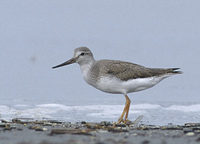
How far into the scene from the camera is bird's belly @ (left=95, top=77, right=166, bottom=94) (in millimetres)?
10790

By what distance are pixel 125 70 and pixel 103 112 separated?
1.69 m

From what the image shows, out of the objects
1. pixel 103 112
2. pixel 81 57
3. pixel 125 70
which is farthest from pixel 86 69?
pixel 103 112

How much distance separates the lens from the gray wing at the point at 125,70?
11000mm

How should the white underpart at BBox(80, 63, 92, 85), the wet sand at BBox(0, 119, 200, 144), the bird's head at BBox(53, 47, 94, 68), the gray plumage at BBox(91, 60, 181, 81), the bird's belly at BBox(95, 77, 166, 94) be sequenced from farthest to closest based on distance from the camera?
the bird's head at BBox(53, 47, 94, 68) < the white underpart at BBox(80, 63, 92, 85) < the gray plumage at BBox(91, 60, 181, 81) < the bird's belly at BBox(95, 77, 166, 94) < the wet sand at BBox(0, 119, 200, 144)

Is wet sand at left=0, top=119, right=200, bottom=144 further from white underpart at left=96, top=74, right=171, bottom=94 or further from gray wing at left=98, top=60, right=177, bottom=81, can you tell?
gray wing at left=98, top=60, right=177, bottom=81

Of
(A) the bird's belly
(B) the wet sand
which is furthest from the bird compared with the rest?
(B) the wet sand

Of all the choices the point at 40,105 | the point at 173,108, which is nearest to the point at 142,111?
the point at 173,108

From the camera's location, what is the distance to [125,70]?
37.0ft

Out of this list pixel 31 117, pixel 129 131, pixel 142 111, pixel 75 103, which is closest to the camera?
pixel 129 131

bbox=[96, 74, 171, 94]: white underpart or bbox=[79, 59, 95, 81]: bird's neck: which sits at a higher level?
bbox=[79, 59, 95, 81]: bird's neck

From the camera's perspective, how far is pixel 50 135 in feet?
22.7

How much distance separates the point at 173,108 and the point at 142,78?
2.47 metres

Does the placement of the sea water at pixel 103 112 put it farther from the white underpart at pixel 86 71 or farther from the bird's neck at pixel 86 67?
Result: the bird's neck at pixel 86 67

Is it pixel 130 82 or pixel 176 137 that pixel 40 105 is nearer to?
pixel 130 82
